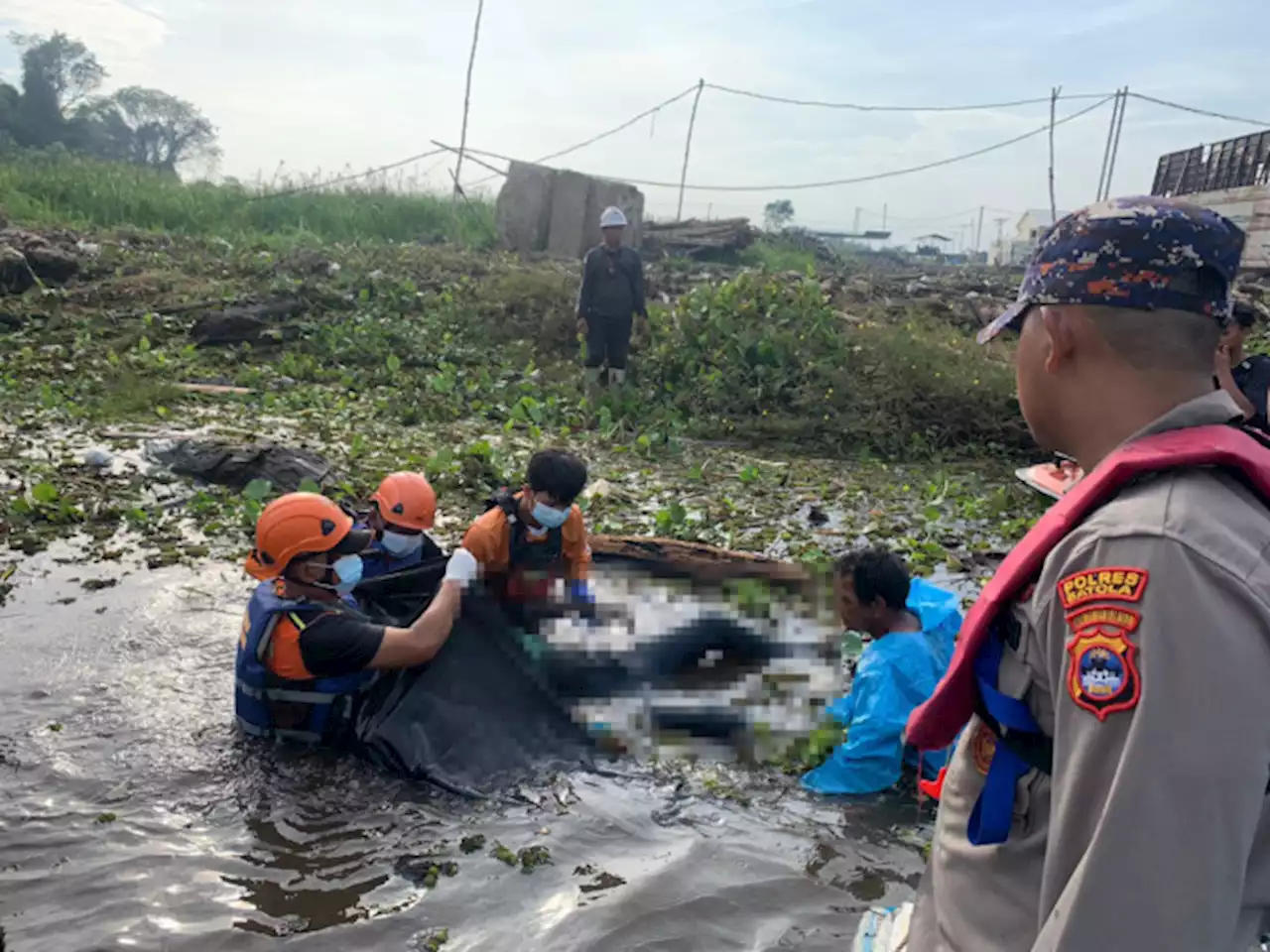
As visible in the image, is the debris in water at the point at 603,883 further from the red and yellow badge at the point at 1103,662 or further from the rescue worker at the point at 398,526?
the red and yellow badge at the point at 1103,662

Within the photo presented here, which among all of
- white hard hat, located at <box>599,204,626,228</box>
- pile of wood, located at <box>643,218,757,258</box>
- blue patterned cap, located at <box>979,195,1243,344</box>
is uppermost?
pile of wood, located at <box>643,218,757,258</box>

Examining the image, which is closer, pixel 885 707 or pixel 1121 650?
pixel 1121 650

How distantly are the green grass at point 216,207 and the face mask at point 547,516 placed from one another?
47.6 feet

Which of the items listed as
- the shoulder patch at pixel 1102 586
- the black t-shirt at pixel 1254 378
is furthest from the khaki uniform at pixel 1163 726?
the black t-shirt at pixel 1254 378

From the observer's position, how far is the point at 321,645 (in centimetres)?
369

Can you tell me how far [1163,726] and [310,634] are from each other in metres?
3.21

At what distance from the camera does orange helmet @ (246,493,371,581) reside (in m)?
3.81

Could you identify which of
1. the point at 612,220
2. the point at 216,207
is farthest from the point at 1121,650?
the point at 216,207

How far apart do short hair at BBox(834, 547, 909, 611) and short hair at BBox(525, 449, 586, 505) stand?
4.93 ft

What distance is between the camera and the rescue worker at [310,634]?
3.73m

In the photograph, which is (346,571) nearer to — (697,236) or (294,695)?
(294,695)

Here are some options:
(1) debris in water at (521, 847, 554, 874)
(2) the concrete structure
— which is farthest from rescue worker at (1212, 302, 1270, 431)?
(2) the concrete structure

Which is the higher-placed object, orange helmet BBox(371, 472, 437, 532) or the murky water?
orange helmet BBox(371, 472, 437, 532)

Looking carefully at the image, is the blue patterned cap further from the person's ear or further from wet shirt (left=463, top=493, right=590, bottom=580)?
wet shirt (left=463, top=493, right=590, bottom=580)
